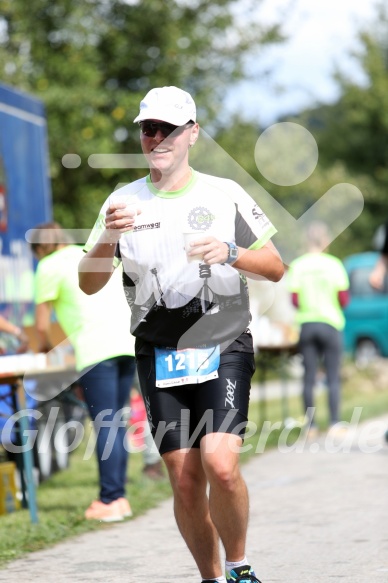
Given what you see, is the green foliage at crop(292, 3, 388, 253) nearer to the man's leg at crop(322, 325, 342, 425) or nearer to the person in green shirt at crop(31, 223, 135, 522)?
the man's leg at crop(322, 325, 342, 425)

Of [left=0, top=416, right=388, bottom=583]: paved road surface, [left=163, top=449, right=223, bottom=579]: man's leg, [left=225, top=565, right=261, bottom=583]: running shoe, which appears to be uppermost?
[left=163, top=449, right=223, bottom=579]: man's leg

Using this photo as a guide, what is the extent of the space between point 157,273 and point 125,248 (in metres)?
0.17

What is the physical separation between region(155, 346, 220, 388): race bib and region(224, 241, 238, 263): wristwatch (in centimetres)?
45

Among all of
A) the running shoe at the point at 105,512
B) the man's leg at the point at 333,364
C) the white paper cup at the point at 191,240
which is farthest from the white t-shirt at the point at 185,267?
the man's leg at the point at 333,364

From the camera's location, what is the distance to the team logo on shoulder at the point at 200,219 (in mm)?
5229

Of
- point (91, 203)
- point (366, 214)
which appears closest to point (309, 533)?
point (91, 203)

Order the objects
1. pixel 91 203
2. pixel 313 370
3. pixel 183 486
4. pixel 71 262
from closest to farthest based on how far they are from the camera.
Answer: pixel 183 486 → pixel 71 262 → pixel 313 370 → pixel 91 203

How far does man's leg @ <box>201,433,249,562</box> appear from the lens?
5105mm

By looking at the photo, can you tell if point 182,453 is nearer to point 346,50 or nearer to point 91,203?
point 91,203

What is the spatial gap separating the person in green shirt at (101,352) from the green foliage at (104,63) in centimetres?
898

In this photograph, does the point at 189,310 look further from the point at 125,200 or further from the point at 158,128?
the point at 158,128

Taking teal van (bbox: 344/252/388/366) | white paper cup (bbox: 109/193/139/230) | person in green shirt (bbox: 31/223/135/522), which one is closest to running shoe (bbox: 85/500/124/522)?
person in green shirt (bbox: 31/223/135/522)

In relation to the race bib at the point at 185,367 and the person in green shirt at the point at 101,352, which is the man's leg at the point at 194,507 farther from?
the person in green shirt at the point at 101,352

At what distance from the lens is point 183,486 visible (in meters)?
5.25
